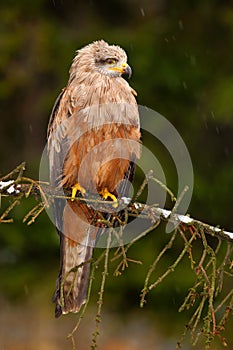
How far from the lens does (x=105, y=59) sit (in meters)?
3.21

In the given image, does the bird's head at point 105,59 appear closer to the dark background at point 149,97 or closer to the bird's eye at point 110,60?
the bird's eye at point 110,60

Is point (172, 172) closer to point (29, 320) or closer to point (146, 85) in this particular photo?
point (146, 85)

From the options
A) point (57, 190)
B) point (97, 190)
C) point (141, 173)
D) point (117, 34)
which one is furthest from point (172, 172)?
point (57, 190)

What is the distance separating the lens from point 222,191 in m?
6.55

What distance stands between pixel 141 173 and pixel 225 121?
3.05 ft

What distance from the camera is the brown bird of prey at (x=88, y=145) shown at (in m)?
3.11

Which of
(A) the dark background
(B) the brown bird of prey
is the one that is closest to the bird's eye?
(B) the brown bird of prey

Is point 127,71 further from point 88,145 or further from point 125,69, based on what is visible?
point 88,145

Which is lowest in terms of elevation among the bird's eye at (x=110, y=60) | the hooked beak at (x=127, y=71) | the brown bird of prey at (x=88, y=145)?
the brown bird of prey at (x=88, y=145)

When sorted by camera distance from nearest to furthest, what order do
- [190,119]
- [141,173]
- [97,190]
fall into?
[97,190], [141,173], [190,119]

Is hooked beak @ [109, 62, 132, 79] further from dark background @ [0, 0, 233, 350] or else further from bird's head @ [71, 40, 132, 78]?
dark background @ [0, 0, 233, 350]

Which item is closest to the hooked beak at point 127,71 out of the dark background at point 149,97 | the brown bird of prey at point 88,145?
the brown bird of prey at point 88,145

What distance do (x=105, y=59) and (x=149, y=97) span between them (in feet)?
10.7

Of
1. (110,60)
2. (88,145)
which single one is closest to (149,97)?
(110,60)
